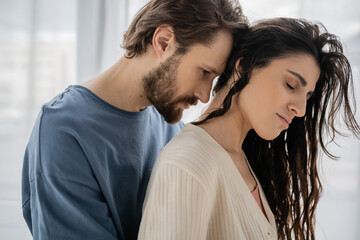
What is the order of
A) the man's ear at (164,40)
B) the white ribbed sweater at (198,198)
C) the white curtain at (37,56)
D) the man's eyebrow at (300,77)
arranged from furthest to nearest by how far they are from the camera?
the white curtain at (37,56) < the man's ear at (164,40) < the man's eyebrow at (300,77) < the white ribbed sweater at (198,198)

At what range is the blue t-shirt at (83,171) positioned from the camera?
1.04 meters

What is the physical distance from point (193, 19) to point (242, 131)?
36cm

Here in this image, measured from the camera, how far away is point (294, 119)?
1.33 m

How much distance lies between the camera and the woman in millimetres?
889

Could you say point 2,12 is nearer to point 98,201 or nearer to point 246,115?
point 98,201

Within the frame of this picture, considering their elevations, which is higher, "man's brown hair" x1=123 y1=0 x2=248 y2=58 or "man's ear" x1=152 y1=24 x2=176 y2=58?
"man's brown hair" x1=123 y1=0 x2=248 y2=58

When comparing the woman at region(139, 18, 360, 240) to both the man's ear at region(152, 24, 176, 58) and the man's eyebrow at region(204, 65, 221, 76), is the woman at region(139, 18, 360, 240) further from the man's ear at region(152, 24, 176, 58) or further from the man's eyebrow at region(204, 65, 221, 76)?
the man's ear at region(152, 24, 176, 58)

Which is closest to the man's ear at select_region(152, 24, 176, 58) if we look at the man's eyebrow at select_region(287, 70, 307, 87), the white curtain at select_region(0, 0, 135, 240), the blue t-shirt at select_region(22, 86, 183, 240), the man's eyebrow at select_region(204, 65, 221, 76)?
the man's eyebrow at select_region(204, 65, 221, 76)

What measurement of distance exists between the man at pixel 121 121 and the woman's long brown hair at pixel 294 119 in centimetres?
9

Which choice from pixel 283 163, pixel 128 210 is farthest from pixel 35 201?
pixel 283 163

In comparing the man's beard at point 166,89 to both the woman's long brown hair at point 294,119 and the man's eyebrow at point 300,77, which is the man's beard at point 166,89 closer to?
the woman's long brown hair at point 294,119

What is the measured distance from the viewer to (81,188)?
106cm

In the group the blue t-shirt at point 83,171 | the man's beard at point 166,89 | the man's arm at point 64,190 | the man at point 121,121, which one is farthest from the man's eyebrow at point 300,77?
the man's arm at point 64,190

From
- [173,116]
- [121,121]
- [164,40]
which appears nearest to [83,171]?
[121,121]
